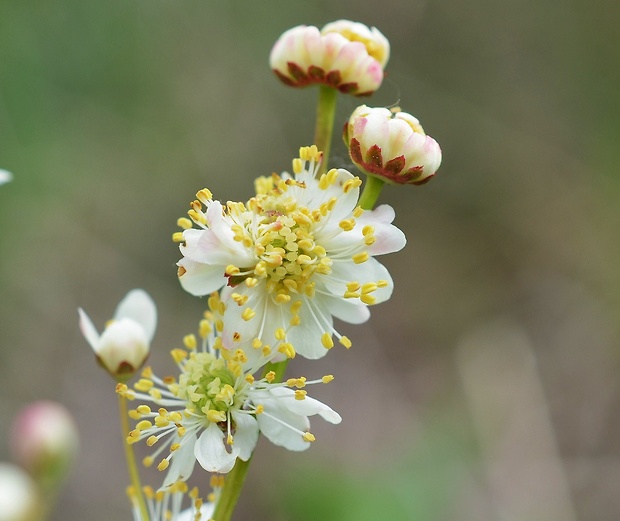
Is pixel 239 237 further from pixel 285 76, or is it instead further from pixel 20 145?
pixel 20 145

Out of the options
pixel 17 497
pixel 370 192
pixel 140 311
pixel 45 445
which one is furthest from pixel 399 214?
pixel 370 192

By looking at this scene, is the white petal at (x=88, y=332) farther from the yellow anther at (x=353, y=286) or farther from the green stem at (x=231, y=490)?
the yellow anther at (x=353, y=286)

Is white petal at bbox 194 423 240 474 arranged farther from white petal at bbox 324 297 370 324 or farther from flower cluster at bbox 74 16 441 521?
white petal at bbox 324 297 370 324

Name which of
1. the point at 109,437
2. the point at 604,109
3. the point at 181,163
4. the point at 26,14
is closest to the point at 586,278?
the point at 604,109

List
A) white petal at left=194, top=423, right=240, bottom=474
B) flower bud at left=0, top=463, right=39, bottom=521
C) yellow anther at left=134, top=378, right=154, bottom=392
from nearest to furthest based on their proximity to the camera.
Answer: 1. white petal at left=194, top=423, right=240, bottom=474
2. yellow anther at left=134, top=378, right=154, bottom=392
3. flower bud at left=0, top=463, right=39, bottom=521

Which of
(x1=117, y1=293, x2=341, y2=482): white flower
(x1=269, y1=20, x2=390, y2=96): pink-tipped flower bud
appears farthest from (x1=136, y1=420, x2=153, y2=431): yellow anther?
(x1=269, y1=20, x2=390, y2=96): pink-tipped flower bud

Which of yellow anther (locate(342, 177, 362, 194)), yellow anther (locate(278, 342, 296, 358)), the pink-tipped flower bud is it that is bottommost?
yellow anther (locate(278, 342, 296, 358))

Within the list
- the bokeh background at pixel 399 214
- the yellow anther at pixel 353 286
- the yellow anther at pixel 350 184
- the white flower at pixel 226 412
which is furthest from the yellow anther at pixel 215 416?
the bokeh background at pixel 399 214
